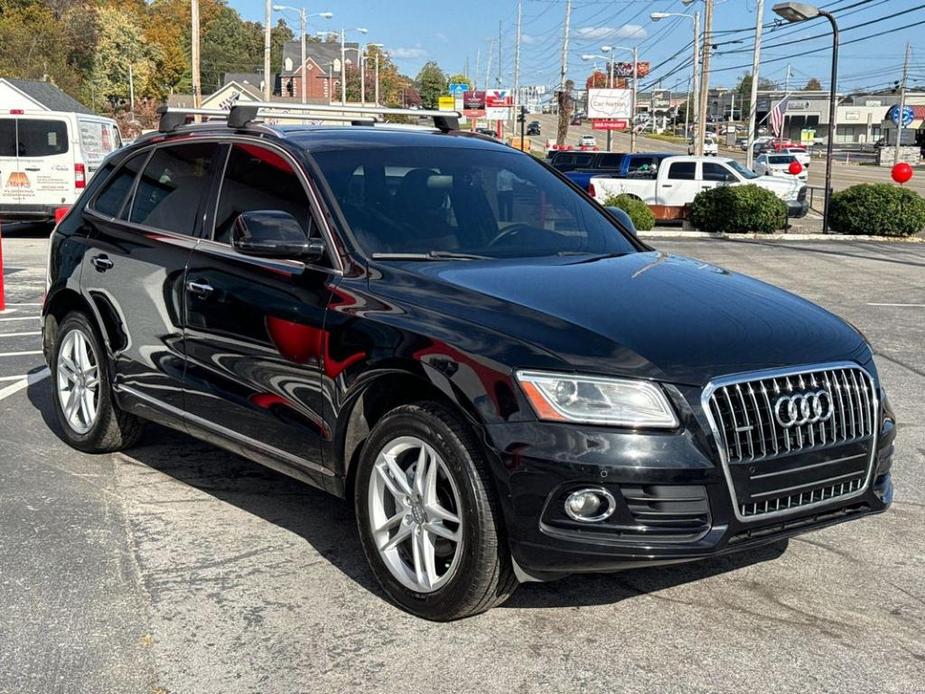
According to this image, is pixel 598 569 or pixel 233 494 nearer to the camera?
pixel 598 569

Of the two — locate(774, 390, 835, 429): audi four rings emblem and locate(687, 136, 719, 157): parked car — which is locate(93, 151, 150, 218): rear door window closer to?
locate(774, 390, 835, 429): audi four rings emblem

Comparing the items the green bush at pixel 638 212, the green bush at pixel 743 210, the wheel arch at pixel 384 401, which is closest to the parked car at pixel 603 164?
the green bush at pixel 743 210

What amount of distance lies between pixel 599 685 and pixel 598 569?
0.37m

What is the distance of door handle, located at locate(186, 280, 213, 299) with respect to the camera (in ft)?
16.6

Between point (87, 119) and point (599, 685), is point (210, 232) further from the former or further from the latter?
point (87, 119)

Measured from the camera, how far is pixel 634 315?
402cm

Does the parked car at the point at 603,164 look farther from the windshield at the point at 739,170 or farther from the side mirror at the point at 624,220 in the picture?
the side mirror at the point at 624,220

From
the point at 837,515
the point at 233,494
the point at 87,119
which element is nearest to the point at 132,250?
the point at 233,494

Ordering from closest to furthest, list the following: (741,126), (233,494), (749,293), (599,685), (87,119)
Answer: (599,685) < (749,293) < (233,494) < (87,119) < (741,126)

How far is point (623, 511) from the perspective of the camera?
3635 mm

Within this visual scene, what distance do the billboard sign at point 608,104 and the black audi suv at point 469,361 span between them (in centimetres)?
5287

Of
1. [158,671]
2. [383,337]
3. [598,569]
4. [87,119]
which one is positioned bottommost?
[158,671]

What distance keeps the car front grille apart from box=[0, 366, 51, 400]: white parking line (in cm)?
546

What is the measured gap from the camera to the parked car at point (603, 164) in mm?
30123
